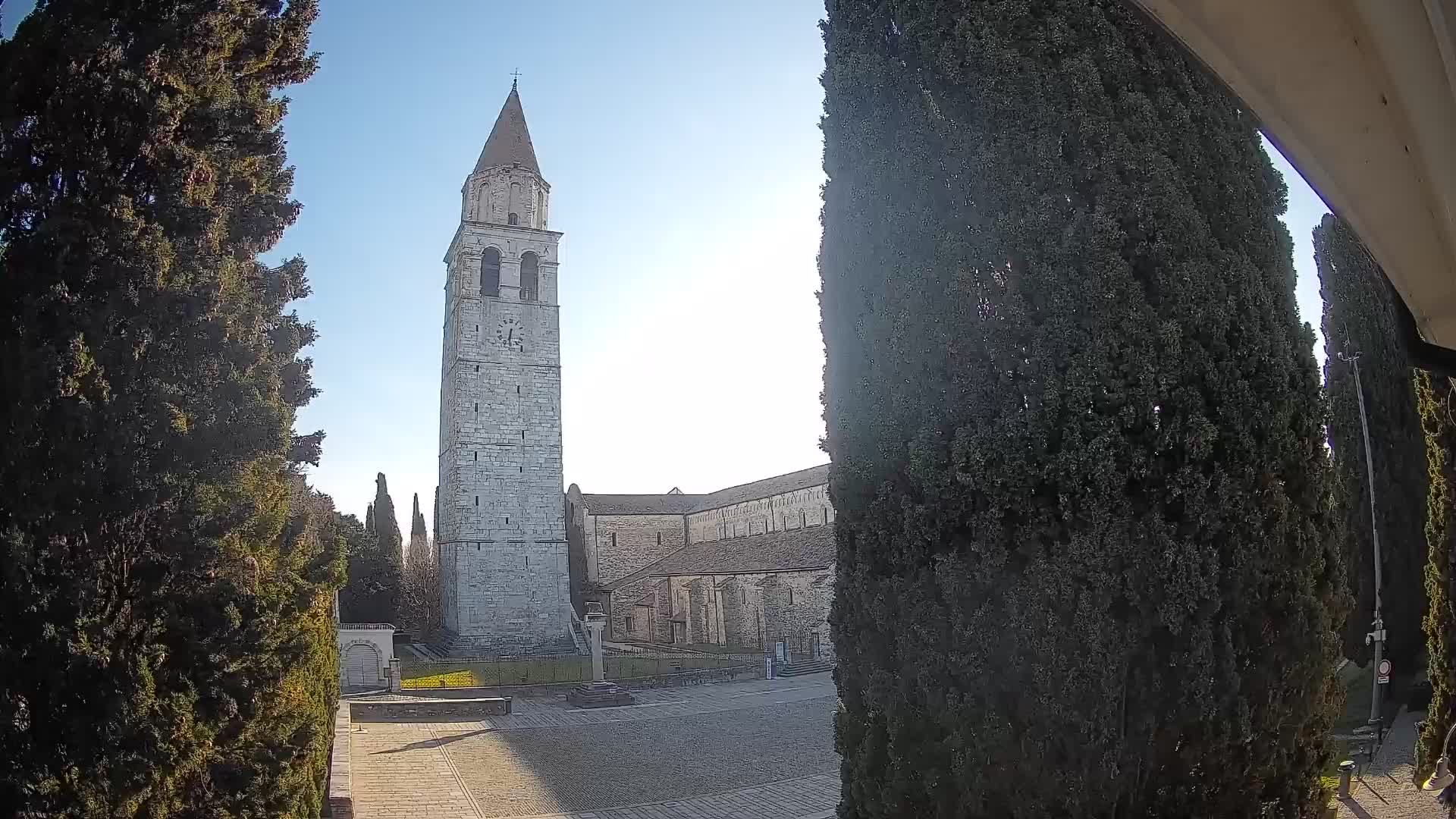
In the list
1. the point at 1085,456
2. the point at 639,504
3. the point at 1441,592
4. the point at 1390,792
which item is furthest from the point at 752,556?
the point at 1085,456

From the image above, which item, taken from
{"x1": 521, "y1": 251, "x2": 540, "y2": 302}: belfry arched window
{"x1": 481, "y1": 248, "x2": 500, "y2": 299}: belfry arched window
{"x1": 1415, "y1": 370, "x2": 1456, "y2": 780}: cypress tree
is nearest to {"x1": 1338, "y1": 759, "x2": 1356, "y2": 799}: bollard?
{"x1": 1415, "y1": 370, "x2": 1456, "y2": 780}: cypress tree

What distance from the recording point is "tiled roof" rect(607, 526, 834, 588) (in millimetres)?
32156

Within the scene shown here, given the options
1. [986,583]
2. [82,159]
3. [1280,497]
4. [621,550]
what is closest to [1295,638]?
[1280,497]

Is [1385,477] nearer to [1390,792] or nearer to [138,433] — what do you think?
[1390,792]

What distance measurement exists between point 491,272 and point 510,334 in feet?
9.00

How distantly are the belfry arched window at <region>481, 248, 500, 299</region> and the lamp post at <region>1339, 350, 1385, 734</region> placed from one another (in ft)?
93.6

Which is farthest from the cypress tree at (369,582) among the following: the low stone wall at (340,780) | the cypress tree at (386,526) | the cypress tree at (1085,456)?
the cypress tree at (1085,456)

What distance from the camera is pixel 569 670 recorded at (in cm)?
2817

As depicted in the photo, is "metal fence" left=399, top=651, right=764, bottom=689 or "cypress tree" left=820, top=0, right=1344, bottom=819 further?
"metal fence" left=399, top=651, right=764, bottom=689

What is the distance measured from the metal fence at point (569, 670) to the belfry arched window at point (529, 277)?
14.5 meters

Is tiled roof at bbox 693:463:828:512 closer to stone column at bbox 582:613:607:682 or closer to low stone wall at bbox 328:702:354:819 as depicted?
stone column at bbox 582:613:607:682

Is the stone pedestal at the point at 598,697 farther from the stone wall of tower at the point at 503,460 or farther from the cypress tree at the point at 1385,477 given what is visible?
the cypress tree at the point at 1385,477

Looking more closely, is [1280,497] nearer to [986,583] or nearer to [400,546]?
[986,583]

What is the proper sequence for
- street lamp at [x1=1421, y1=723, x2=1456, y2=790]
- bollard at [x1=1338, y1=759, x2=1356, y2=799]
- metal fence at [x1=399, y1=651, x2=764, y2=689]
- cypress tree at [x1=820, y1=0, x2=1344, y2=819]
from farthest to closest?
1. metal fence at [x1=399, y1=651, x2=764, y2=689]
2. bollard at [x1=1338, y1=759, x2=1356, y2=799]
3. street lamp at [x1=1421, y1=723, x2=1456, y2=790]
4. cypress tree at [x1=820, y1=0, x2=1344, y2=819]
